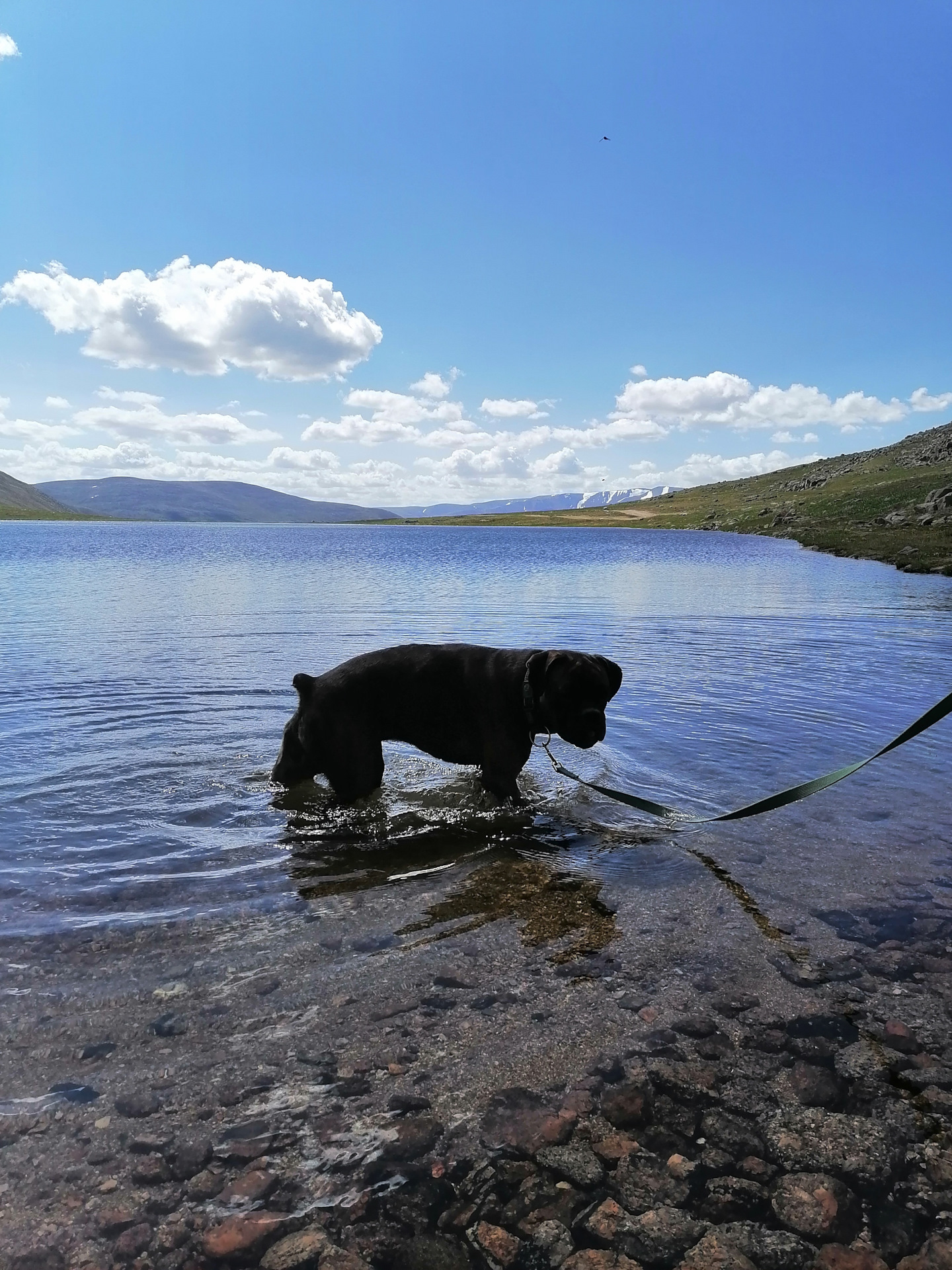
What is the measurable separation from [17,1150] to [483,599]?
101ft

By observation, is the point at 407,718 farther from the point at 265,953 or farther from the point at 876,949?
the point at 876,949

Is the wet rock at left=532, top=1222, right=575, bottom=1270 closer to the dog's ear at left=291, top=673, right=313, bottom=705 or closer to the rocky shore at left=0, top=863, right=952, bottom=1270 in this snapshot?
the rocky shore at left=0, top=863, right=952, bottom=1270

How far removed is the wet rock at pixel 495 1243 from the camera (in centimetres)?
292

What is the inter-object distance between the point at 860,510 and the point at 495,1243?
10249 cm

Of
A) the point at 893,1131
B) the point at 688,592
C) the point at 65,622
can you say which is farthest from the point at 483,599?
the point at 893,1131

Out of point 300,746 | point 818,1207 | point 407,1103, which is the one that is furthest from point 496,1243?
point 300,746

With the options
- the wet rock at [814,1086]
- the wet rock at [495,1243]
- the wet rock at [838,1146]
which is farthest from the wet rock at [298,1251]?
the wet rock at [814,1086]

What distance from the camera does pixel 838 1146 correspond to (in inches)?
135

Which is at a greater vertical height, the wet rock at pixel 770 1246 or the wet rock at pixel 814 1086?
the wet rock at pixel 814 1086

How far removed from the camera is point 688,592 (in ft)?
118

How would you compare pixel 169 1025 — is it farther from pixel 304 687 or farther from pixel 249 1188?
pixel 304 687

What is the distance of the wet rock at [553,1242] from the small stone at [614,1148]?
40 cm

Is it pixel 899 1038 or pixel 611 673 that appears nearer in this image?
pixel 899 1038

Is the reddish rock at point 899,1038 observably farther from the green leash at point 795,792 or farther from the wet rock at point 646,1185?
the wet rock at point 646,1185
